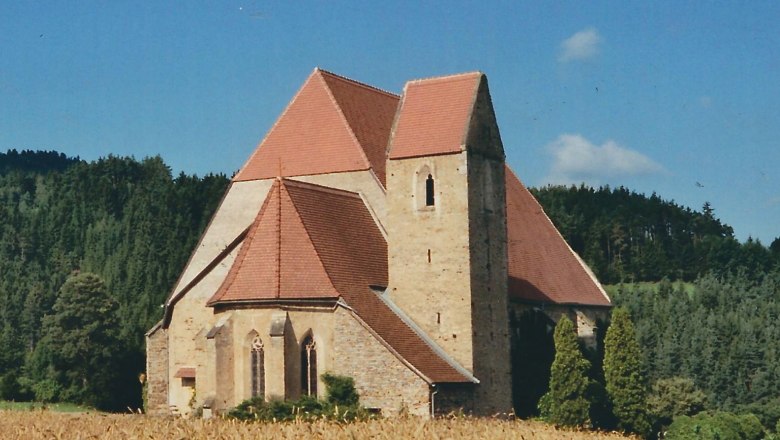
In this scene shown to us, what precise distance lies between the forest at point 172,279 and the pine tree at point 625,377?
22645 mm

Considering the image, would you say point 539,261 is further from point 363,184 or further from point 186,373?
point 186,373

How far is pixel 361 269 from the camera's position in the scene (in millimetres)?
43656

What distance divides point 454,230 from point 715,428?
17218mm

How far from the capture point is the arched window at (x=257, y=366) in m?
40.9

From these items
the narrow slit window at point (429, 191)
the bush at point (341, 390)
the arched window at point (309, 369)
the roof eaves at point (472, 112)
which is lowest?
the bush at point (341, 390)

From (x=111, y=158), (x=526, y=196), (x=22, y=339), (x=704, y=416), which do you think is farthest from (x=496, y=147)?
(x=111, y=158)

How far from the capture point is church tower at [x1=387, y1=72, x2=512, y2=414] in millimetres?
43438

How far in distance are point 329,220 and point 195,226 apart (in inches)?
2305

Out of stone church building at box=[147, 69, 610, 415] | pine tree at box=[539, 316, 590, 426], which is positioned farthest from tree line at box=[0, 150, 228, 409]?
pine tree at box=[539, 316, 590, 426]

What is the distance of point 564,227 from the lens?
10038cm

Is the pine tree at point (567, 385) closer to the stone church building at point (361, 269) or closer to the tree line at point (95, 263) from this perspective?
the stone church building at point (361, 269)

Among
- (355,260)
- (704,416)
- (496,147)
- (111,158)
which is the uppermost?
(111,158)

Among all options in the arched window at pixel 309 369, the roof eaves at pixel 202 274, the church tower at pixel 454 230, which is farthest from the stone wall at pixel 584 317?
the arched window at pixel 309 369

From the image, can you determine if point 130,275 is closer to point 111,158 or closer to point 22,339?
point 22,339
